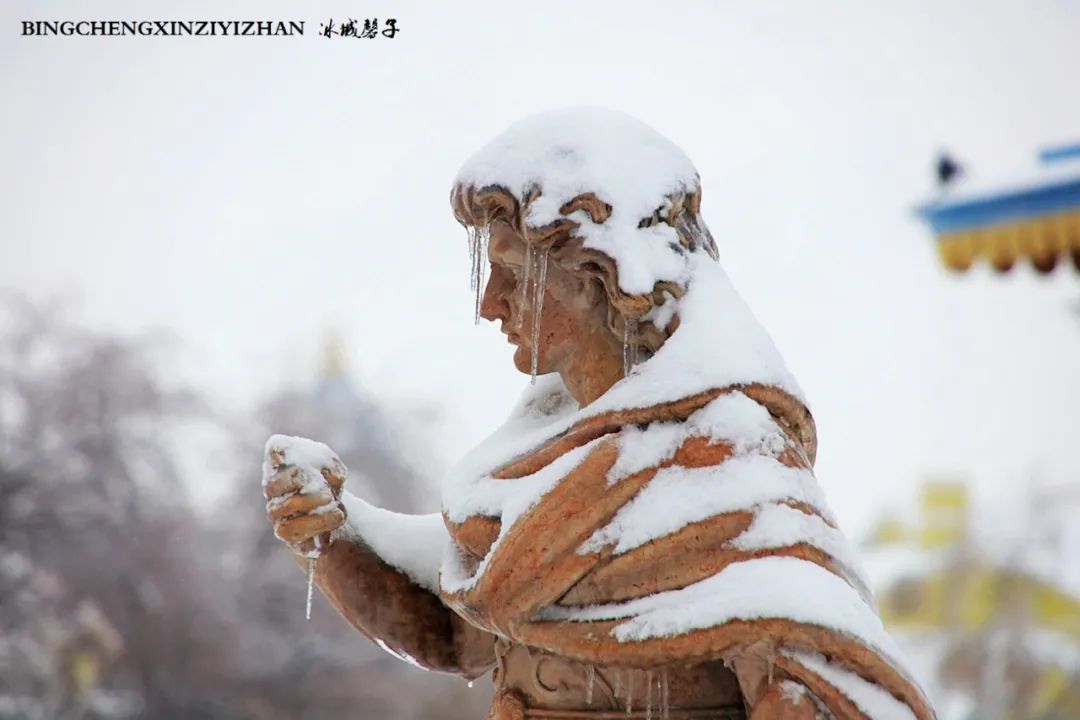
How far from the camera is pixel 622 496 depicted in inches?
85.9

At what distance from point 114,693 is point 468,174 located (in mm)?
9417

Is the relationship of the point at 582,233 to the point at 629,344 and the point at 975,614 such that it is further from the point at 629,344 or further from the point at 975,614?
the point at 975,614

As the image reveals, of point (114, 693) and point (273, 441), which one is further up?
point (273, 441)

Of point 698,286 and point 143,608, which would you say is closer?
point 698,286

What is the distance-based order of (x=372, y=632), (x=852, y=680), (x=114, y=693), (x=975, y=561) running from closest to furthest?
(x=852, y=680)
(x=372, y=632)
(x=975, y=561)
(x=114, y=693)

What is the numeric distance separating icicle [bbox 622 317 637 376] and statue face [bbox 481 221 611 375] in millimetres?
66

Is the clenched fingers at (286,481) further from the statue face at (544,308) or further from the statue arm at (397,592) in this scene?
the statue face at (544,308)

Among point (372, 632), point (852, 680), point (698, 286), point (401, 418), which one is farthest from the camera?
point (401, 418)

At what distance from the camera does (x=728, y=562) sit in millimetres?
2111

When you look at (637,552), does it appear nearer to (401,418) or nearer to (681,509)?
(681,509)

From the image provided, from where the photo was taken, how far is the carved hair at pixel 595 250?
2.32m

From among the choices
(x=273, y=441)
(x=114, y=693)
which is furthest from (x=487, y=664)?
(x=114, y=693)

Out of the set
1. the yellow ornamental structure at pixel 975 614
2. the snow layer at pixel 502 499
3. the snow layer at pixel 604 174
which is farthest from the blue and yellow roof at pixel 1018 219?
the snow layer at pixel 502 499

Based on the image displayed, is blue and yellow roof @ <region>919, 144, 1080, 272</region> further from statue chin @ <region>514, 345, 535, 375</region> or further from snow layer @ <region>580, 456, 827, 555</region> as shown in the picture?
snow layer @ <region>580, 456, 827, 555</region>
